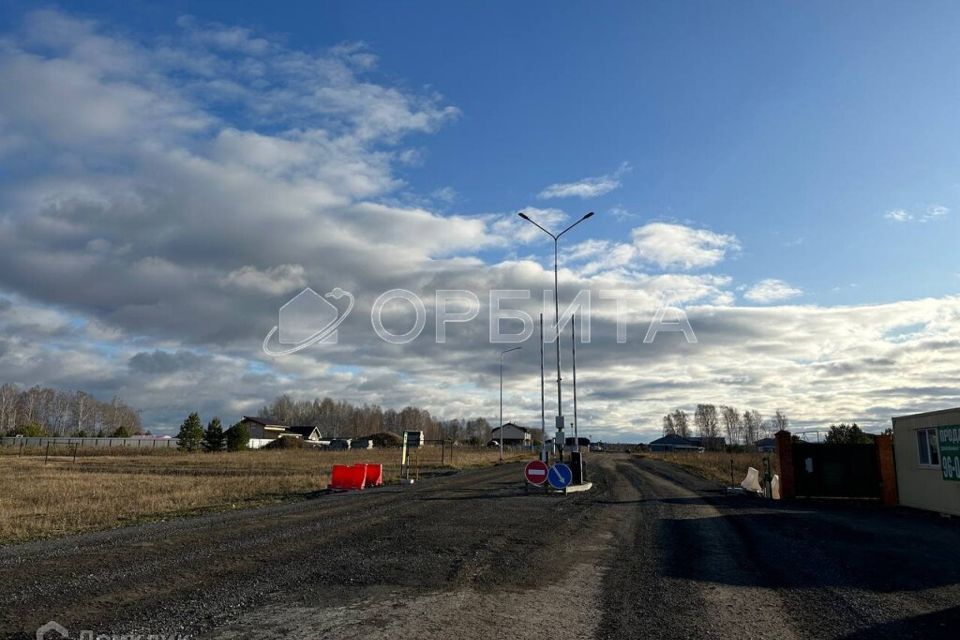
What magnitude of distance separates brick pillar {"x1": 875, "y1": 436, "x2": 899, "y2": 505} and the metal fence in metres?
94.7

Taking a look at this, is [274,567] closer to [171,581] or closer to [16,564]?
[171,581]

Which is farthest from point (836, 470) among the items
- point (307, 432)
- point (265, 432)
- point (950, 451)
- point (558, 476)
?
point (307, 432)

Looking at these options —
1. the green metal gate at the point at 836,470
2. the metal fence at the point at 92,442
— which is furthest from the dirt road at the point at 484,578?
the metal fence at the point at 92,442

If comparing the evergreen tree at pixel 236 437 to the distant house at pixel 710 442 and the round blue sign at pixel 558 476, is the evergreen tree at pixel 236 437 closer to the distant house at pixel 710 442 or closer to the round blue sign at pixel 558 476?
the round blue sign at pixel 558 476

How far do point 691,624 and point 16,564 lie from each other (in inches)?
381

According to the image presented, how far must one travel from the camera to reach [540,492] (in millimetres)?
24875

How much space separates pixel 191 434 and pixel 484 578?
8663 cm

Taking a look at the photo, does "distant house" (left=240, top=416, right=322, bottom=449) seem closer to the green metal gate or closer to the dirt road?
the green metal gate

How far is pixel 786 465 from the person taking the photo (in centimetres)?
2588

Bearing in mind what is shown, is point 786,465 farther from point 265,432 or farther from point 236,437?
point 265,432

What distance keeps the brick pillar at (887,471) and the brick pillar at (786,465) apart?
3050 millimetres

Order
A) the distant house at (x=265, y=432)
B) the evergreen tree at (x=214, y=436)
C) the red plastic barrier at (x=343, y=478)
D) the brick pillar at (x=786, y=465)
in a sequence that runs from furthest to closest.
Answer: the distant house at (x=265, y=432) < the evergreen tree at (x=214, y=436) < the red plastic barrier at (x=343, y=478) < the brick pillar at (x=786, y=465)

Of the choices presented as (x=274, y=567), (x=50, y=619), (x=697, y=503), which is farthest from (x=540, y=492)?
(x=50, y=619)

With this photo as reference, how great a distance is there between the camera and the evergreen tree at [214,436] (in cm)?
8431
